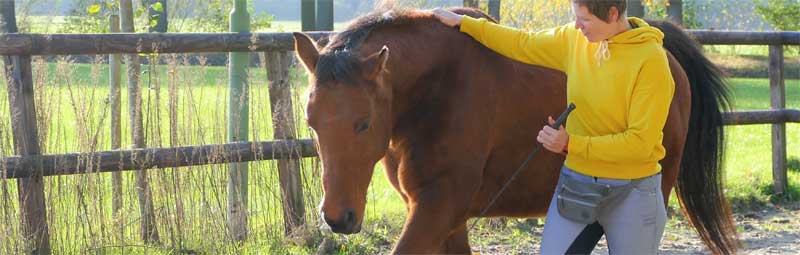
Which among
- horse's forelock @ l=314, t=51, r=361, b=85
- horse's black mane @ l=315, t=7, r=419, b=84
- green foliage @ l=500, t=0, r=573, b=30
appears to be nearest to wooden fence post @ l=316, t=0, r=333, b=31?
Result: green foliage @ l=500, t=0, r=573, b=30

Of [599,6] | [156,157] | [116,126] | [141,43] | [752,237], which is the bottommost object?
[752,237]

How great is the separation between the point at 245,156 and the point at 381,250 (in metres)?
1.05

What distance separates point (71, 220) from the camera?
5.40m

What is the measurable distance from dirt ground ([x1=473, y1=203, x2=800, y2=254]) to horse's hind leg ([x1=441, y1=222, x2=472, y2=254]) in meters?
1.70

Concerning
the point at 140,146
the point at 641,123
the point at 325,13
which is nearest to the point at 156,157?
the point at 140,146

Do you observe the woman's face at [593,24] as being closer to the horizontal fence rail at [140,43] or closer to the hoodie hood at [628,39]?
the hoodie hood at [628,39]

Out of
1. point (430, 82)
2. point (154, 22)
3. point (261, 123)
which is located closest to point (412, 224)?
point (430, 82)

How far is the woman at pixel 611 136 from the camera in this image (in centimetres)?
335

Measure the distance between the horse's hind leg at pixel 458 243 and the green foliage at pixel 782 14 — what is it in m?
23.2

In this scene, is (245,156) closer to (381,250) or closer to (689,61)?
(381,250)

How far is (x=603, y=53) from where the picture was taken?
3.44 metres

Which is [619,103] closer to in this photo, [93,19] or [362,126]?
[362,126]

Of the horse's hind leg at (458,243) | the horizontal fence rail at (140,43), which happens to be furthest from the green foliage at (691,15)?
the horse's hind leg at (458,243)

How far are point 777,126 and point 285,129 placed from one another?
459 centimetres
